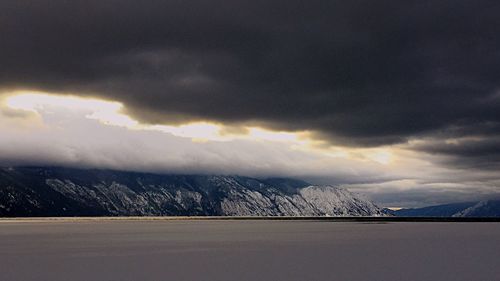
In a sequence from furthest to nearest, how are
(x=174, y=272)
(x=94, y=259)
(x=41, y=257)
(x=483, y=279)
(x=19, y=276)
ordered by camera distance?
(x=41, y=257) → (x=94, y=259) → (x=174, y=272) → (x=19, y=276) → (x=483, y=279)

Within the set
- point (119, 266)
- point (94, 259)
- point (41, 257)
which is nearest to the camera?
point (119, 266)

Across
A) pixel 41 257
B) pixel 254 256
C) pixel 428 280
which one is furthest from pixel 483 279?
pixel 41 257

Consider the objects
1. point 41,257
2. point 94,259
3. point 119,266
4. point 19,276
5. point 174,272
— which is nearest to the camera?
point 19,276

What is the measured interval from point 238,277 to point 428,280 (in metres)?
16.9

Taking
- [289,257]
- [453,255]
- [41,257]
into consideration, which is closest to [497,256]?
[453,255]

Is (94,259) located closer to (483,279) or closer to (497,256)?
(483,279)

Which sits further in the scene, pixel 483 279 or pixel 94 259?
pixel 94 259

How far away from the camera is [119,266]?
61.3 meters

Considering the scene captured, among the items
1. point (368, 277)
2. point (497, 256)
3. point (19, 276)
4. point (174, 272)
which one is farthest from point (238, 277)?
point (497, 256)

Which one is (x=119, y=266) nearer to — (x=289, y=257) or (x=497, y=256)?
(x=289, y=257)

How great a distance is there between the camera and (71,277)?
5138 centimetres

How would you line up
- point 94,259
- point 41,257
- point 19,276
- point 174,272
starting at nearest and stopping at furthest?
point 19,276
point 174,272
point 94,259
point 41,257

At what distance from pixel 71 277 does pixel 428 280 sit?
32331mm

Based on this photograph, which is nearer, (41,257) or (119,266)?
(119,266)
